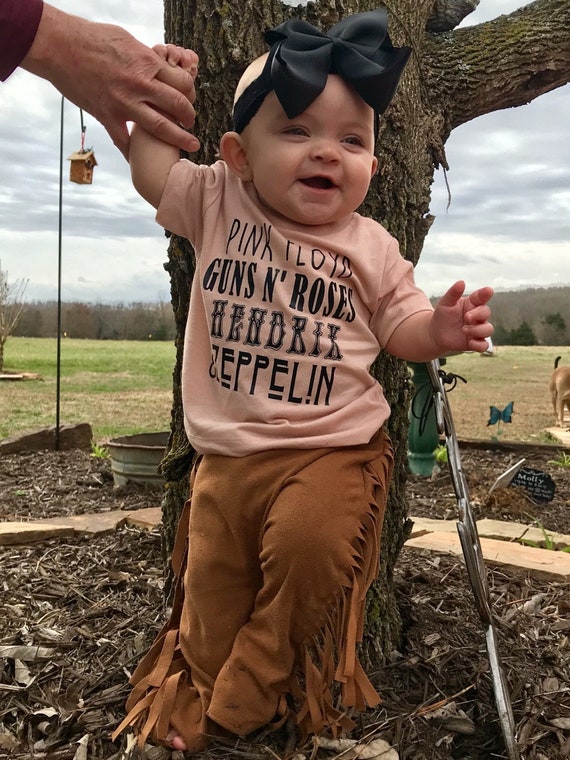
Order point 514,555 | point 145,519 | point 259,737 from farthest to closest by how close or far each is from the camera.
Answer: point 145,519 < point 514,555 < point 259,737

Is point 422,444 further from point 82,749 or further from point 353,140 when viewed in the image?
point 353,140

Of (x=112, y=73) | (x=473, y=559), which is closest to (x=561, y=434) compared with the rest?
(x=473, y=559)

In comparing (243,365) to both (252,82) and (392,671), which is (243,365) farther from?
(392,671)

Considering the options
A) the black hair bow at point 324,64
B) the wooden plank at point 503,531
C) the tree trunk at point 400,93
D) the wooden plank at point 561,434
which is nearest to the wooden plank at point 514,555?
the wooden plank at point 503,531

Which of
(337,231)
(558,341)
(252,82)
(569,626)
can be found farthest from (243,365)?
(558,341)

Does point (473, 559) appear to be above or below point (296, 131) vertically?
below

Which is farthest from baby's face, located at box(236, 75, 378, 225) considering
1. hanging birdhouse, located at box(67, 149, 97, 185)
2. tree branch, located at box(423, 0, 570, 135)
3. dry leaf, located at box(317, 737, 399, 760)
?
hanging birdhouse, located at box(67, 149, 97, 185)

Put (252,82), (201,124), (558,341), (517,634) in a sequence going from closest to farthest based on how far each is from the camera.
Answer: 1. (252,82)
2. (201,124)
3. (517,634)
4. (558,341)

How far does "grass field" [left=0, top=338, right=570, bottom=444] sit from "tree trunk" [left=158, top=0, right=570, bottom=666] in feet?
12.3

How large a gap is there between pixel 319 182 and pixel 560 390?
5.16m

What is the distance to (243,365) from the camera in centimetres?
129

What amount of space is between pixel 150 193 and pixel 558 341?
5666 millimetres

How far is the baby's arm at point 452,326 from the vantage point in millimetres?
1221

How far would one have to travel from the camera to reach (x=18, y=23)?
4.24 feet
